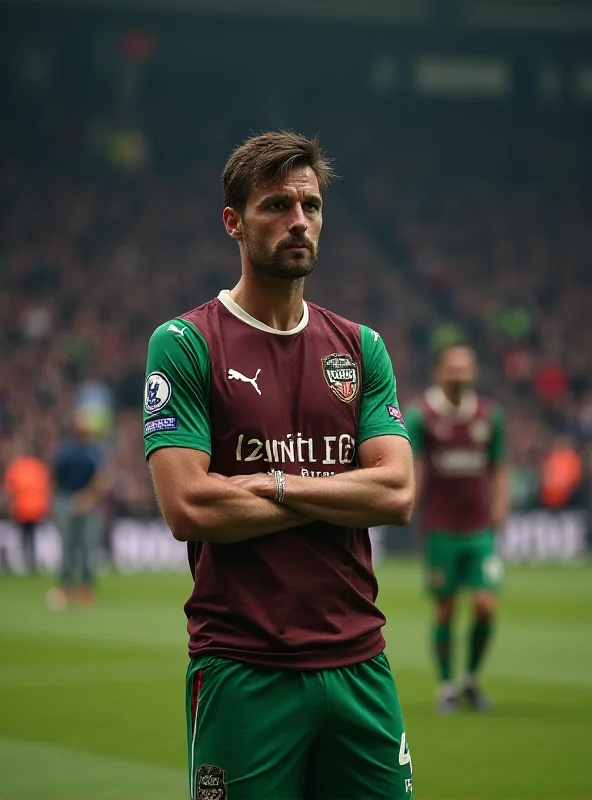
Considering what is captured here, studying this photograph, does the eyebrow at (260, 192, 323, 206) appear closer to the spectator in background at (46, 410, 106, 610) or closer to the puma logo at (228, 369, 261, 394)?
the puma logo at (228, 369, 261, 394)

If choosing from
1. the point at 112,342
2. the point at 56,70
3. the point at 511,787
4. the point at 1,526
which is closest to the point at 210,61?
the point at 56,70

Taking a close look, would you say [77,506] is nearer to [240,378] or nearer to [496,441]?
[496,441]

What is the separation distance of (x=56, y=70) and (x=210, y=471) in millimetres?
35899

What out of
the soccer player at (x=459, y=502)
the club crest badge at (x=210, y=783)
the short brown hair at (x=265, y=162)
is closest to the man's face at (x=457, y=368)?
the soccer player at (x=459, y=502)

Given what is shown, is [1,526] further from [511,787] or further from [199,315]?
[199,315]

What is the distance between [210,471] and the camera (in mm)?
4051

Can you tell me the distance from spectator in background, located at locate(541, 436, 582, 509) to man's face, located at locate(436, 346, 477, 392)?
1804 centimetres

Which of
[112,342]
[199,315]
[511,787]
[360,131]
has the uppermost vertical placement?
[360,131]

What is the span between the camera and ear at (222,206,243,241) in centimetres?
412

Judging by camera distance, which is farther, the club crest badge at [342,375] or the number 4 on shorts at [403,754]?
the club crest badge at [342,375]

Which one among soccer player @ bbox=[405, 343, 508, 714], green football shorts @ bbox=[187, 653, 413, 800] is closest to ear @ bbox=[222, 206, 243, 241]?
green football shorts @ bbox=[187, 653, 413, 800]

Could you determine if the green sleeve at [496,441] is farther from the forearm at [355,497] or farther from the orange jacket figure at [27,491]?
the orange jacket figure at [27,491]

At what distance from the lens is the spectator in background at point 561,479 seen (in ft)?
94.3

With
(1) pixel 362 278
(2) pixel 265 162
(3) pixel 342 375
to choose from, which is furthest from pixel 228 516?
(1) pixel 362 278
